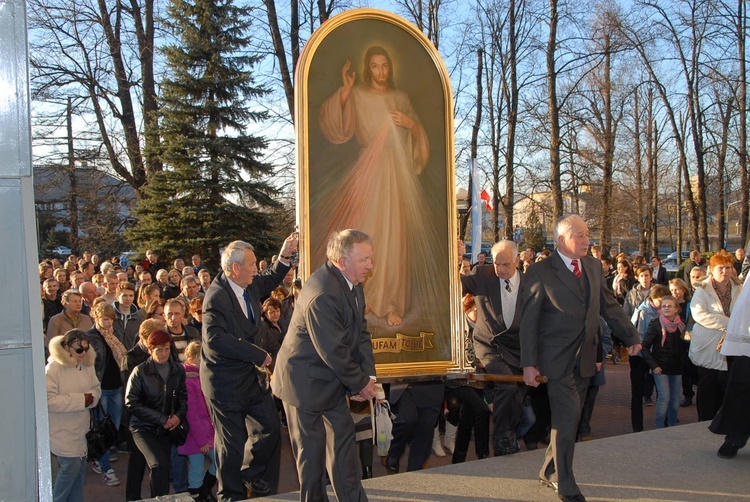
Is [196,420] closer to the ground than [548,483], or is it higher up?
higher up

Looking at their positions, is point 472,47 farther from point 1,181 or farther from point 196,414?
point 1,181

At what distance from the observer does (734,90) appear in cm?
2412

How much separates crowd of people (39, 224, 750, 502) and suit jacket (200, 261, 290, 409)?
11mm

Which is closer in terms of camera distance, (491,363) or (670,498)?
(670,498)

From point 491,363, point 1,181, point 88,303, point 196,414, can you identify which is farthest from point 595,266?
point 88,303

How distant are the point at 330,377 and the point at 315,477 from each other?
65 centimetres

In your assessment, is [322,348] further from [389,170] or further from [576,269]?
[389,170]

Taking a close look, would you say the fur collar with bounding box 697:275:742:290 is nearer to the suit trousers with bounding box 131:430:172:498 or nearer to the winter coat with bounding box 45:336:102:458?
the suit trousers with bounding box 131:430:172:498

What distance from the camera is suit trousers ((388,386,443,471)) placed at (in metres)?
6.74

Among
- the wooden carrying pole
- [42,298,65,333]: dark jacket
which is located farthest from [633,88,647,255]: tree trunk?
the wooden carrying pole

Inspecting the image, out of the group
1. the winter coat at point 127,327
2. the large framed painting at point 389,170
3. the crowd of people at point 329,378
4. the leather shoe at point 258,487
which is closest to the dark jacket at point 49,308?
the winter coat at point 127,327

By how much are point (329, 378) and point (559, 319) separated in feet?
5.98

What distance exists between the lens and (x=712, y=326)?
784 centimetres

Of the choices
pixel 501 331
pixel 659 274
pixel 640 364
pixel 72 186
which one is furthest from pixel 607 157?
pixel 501 331
